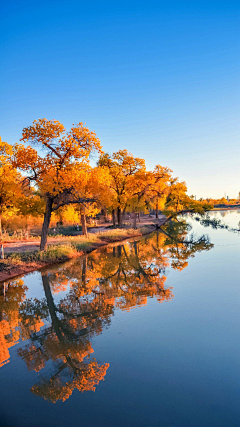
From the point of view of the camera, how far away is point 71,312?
39.9ft

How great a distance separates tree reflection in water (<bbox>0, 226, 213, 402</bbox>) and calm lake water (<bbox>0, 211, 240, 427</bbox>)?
0.04 m

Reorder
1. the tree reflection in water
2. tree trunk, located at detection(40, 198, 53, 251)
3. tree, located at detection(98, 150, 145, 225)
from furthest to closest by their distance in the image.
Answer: tree, located at detection(98, 150, 145, 225) < tree trunk, located at detection(40, 198, 53, 251) < the tree reflection in water

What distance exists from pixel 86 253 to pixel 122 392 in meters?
23.8

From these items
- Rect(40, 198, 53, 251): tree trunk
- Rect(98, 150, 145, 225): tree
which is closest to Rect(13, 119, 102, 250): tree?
Rect(40, 198, 53, 251): tree trunk

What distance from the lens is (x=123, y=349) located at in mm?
8781

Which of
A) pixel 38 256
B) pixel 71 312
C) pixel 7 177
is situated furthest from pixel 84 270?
pixel 7 177

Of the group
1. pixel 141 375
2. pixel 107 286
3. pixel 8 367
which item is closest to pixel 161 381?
pixel 141 375

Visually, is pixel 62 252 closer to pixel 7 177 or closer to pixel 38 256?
pixel 38 256

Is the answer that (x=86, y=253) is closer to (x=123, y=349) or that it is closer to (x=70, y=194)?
(x=70, y=194)

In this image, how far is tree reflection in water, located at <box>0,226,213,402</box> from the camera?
754cm

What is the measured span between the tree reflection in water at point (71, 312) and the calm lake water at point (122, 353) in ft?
0.13

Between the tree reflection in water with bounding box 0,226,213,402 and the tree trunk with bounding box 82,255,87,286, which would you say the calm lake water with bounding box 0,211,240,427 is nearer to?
the tree reflection in water with bounding box 0,226,213,402

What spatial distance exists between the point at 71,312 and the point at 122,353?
4270mm

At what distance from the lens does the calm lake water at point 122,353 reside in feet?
19.6
